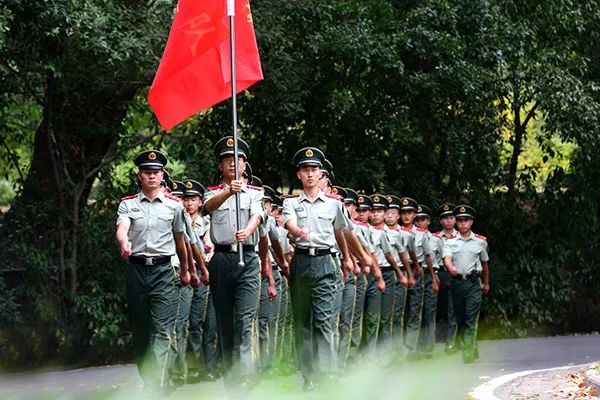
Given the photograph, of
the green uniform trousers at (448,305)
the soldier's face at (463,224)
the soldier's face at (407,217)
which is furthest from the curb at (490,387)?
the soldier's face at (407,217)

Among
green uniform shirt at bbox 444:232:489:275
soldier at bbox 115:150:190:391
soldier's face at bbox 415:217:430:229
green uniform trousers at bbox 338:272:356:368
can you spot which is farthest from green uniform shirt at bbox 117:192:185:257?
soldier's face at bbox 415:217:430:229

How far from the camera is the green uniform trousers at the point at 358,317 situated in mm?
17953

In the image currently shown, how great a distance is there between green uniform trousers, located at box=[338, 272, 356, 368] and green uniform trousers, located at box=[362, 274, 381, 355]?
1387mm

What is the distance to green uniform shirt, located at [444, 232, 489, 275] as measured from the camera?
19.1m

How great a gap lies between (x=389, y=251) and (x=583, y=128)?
549 centimetres

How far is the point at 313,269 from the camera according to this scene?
1353 centimetres

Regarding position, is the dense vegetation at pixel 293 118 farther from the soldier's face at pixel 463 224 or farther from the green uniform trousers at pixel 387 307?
the green uniform trousers at pixel 387 307

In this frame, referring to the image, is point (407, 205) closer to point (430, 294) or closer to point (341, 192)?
point (430, 294)

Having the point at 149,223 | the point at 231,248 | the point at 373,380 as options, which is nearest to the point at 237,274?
the point at 231,248

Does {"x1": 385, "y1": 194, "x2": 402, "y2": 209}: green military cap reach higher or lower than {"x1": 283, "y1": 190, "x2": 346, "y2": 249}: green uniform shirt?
higher

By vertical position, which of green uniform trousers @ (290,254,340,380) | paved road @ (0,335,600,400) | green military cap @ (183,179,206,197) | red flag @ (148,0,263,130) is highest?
red flag @ (148,0,263,130)

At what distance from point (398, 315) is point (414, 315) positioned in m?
0.71

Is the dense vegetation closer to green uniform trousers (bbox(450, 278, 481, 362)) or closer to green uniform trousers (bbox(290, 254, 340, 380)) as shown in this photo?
green uniform trousers (bbox(450, 278, 481, 362))

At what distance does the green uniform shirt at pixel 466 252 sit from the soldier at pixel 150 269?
7.41 meters
